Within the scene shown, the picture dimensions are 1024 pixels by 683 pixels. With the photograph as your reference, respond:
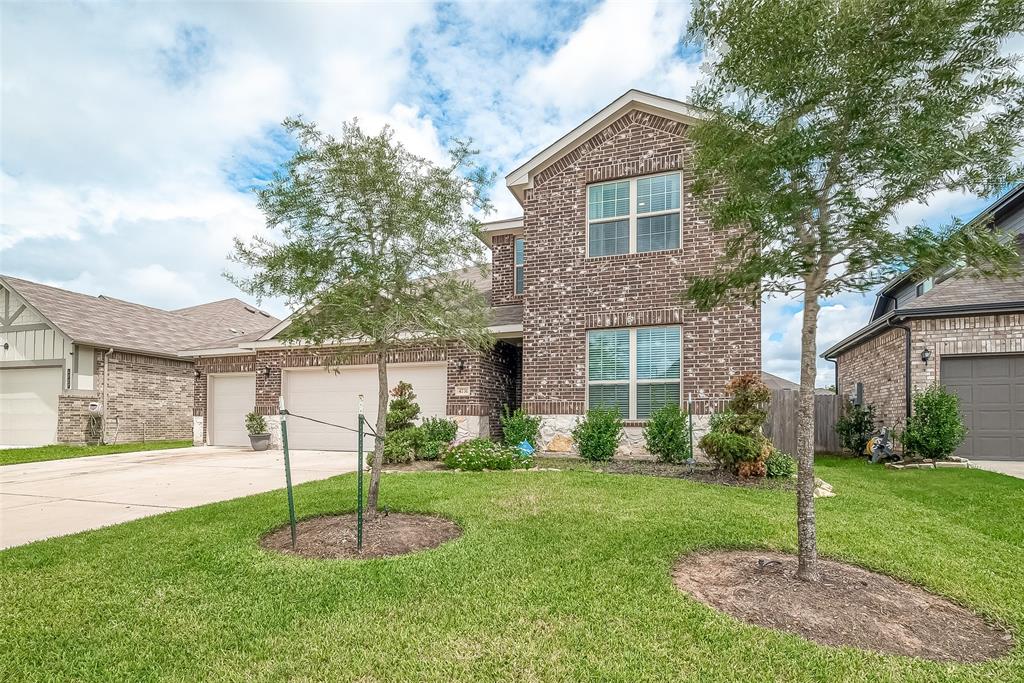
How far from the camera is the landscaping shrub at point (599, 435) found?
386 inches

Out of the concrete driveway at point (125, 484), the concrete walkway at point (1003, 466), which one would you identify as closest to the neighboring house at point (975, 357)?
the concrete walkway at point (1003, 466)

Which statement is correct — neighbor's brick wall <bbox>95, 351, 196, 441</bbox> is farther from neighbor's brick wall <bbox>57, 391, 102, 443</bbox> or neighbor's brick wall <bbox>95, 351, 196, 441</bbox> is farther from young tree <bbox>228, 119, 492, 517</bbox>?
young tree <bbox>228, 119, 492, 517</bbox>

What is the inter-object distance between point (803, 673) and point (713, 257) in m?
8.09

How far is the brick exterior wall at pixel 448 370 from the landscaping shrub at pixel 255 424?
0.75ft

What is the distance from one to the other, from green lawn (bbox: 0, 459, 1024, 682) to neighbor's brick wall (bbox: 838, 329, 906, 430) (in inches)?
237

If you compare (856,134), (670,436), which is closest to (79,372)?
(670,436)

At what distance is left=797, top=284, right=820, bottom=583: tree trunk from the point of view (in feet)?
12.7

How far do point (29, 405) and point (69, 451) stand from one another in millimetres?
4386

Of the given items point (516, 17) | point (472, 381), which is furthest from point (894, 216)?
point (472, 381)

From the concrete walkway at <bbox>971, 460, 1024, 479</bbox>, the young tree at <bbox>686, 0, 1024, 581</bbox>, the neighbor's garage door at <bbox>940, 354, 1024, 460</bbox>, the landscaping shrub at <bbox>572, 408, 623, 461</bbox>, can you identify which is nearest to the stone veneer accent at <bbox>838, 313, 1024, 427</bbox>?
the neighbor's garage door at <bbox>940, 354, 1024, 460</bbox>

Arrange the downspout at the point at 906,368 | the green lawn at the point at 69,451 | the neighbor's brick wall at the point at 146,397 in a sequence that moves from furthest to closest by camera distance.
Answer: the neighbor's brick wall at the point at 146,397
the green lawn at the point at 69,451
the downspout at the point at 906,368

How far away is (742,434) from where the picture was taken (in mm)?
8305

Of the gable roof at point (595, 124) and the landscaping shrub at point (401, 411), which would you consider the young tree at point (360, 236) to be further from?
the gable roof at point (595, 124)

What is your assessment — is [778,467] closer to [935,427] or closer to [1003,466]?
[935,427]
